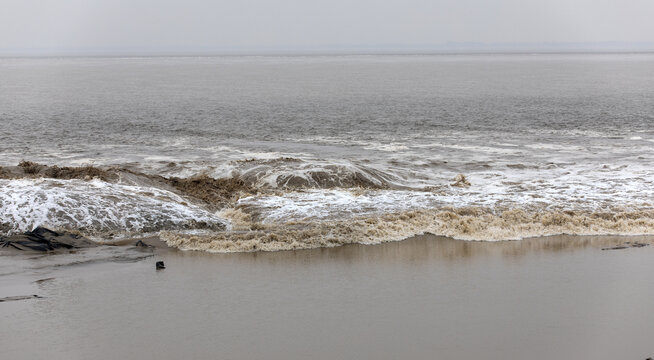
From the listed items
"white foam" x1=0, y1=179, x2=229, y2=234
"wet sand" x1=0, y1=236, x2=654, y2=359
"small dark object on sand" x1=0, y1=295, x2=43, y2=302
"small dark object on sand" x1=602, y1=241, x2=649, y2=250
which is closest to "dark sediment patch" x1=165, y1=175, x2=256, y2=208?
"white foam" x1=0, y1=179, x2=229, y2=234

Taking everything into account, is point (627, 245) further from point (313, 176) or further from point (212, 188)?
point (212, 188)

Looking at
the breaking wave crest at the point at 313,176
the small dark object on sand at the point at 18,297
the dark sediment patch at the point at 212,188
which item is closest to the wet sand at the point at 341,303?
the small dark object on sand at the point at 18,297

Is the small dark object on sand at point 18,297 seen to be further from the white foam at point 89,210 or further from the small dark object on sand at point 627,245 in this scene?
the small dark object on sand at point 627,245

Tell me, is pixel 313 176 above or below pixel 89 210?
below

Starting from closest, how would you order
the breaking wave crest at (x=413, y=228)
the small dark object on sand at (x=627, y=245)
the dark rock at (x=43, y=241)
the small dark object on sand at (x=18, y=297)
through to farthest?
the small dark object on sand at (x=18, y=297) → the dark rock at (x=43, y=241) → the small dark object on sand at (x=627, y=245) → the breaking wave crest at (x=413, y=228)

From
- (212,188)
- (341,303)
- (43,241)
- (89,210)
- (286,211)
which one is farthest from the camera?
(212,188)

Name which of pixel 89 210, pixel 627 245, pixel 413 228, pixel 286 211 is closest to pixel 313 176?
pixel 286 211

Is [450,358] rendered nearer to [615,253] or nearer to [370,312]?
[370,312]
